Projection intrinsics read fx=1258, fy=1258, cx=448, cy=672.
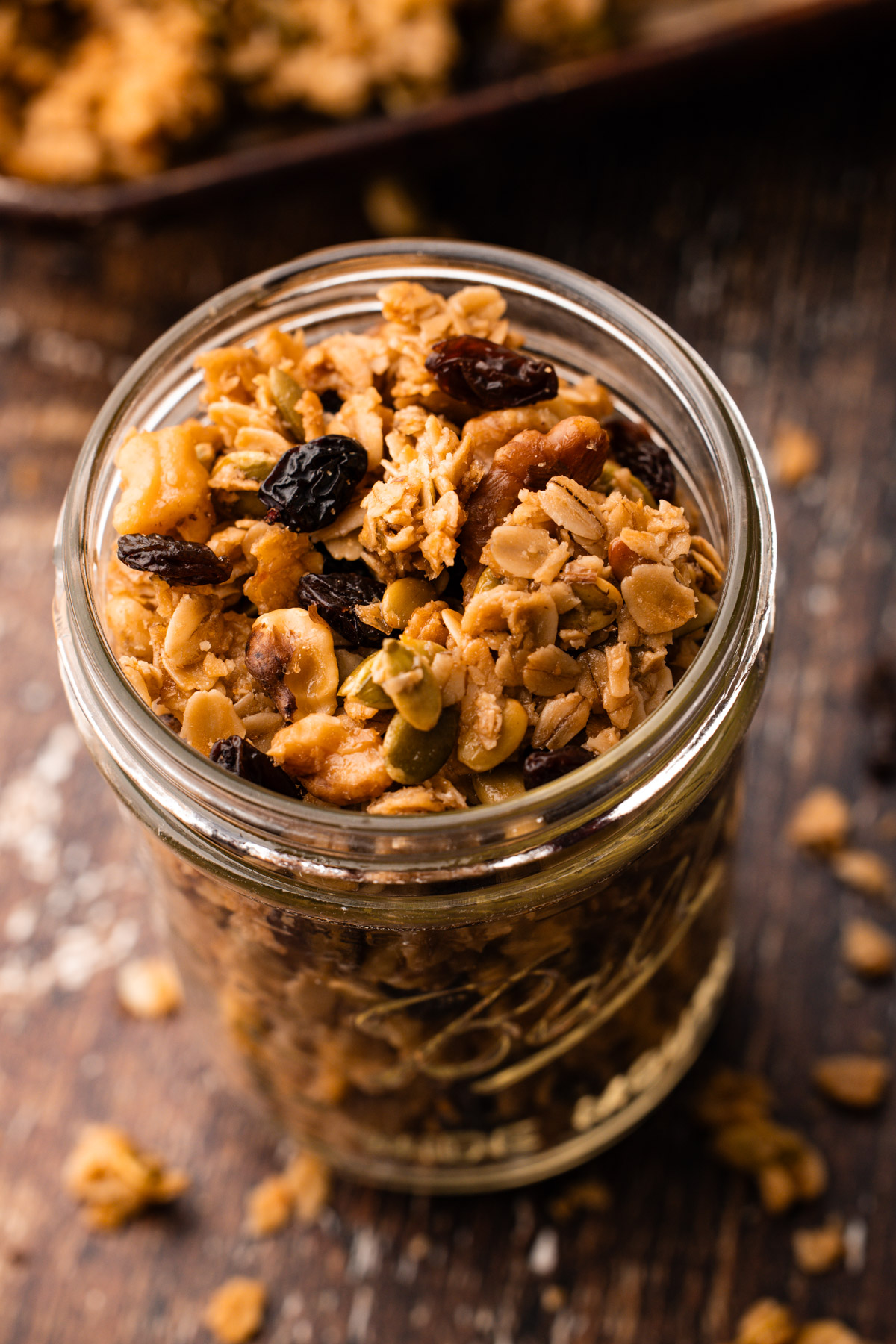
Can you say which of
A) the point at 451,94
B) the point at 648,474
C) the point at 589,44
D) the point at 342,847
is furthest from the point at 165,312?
the point at 342,847

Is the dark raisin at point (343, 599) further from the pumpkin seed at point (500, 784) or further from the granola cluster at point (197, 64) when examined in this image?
the granola cluster at point (197, 64)

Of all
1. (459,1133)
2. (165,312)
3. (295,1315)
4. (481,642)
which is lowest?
(295,1315)

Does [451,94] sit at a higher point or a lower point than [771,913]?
higher

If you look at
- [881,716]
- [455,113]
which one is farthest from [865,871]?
[455,113]

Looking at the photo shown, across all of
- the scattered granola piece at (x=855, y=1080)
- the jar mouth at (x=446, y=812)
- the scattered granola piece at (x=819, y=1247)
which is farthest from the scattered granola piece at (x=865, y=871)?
the jar mouth at (x=446, y=812)

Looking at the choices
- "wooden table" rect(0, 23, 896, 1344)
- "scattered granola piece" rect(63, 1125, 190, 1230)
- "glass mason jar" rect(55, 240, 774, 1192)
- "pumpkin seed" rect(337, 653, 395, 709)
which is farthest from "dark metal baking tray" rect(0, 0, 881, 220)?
"scattered granola piece" rect(63, 1125, 190, 1230)

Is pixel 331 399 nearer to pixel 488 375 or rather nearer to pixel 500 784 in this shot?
pixel 488 375

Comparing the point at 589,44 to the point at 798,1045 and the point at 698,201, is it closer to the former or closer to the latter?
the point at 698,201
